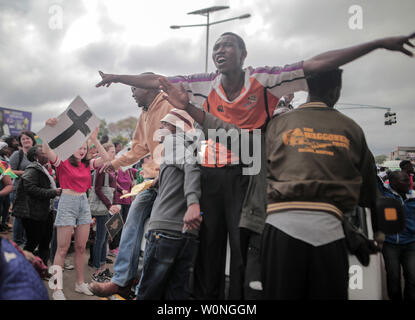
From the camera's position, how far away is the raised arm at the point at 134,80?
2.44 metres

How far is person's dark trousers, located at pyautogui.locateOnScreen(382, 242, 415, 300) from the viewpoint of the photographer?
3.82m

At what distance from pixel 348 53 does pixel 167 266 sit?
191 centimetres

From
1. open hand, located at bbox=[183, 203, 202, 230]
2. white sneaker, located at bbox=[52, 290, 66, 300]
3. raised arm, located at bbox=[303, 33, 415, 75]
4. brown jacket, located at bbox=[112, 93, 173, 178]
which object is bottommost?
white sneaker, located at bbox=[52, 290, 66, 300]

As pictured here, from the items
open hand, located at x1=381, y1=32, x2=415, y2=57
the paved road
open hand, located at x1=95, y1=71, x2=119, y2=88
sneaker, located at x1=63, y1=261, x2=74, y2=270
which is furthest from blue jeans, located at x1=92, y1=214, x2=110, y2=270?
open hand, located at x1=381, y1=32, x2=415, y2=57

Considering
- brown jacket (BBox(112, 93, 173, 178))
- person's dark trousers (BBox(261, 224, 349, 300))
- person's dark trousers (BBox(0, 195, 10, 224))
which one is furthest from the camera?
person's dark trousers (BBox(0, 195, 10, 224))

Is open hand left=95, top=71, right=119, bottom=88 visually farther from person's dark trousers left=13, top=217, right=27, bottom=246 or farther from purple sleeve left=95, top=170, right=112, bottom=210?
person's dark trousers left=13, top=217, right=27, bottom=246

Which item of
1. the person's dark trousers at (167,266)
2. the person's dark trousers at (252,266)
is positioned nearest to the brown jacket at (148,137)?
the person's dark trousers at (167,266)

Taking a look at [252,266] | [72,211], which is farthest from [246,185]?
[72,211]

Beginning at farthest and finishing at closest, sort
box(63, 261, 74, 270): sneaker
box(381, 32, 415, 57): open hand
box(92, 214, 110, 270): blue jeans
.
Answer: box(63, 261, 74, 270): sneaker → box(92, 214, 110, 270): blue jeans → box(381, 32, 415, 57): open hand

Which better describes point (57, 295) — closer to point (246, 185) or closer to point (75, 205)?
point (75, 205)

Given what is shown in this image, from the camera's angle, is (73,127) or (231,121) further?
(73,127)

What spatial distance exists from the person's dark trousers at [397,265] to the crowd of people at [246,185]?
1.99 meters

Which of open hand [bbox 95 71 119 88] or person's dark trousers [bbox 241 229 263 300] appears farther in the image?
open hand [bbox 95 71 119 88]

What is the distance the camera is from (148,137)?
9.53 ft
